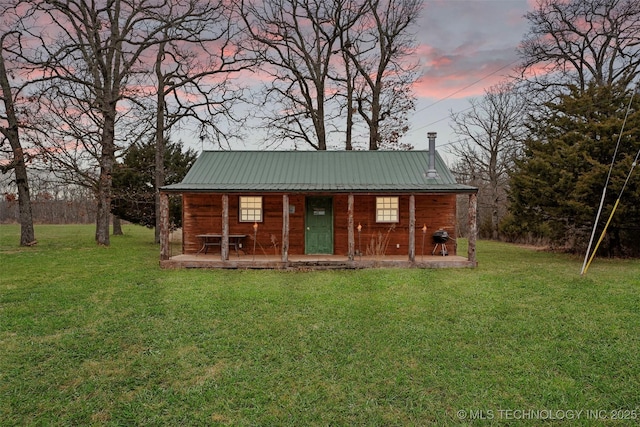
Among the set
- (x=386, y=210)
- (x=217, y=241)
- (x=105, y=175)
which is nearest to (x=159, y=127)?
(x=105, y=175)

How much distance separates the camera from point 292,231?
1311 cm

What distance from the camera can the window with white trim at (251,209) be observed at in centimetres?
1305

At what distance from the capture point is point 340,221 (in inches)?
516

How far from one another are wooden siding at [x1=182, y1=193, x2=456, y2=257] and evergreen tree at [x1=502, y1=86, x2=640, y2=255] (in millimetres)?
3196

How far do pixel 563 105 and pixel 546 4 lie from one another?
8.63 meters

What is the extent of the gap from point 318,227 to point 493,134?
1818cm

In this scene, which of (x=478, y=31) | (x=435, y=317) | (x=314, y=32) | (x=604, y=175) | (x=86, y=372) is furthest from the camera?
(x=314, y=32)

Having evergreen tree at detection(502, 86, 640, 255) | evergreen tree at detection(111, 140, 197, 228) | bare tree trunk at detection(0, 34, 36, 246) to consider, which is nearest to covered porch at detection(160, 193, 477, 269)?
evergreen tree at detection(502, 86, 640, 255)

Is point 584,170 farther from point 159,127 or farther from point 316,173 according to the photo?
point 159,127

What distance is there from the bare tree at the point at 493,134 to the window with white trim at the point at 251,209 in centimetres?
1703

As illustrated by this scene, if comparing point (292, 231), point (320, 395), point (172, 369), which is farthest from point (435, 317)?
point (292, 231)

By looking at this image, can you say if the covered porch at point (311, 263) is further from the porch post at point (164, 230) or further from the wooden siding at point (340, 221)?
the wooden siding at point (340, 221)

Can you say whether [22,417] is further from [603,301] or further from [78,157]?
[78,157]

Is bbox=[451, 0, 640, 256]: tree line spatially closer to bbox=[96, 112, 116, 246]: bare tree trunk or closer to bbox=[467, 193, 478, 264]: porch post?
bbox=[467, 193, 478, 264]: porch post
